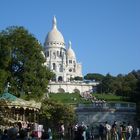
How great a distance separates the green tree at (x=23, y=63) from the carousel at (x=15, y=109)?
17448 millimetres

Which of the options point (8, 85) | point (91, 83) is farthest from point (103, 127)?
point (91, 83)

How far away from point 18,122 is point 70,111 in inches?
1323

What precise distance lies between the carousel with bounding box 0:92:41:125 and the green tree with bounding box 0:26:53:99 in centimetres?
1745

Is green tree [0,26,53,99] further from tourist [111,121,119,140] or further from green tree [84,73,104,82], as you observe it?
green tree [84,73,104,82]

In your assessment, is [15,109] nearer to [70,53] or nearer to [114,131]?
[114,131]

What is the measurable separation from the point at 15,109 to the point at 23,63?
22.7 meters

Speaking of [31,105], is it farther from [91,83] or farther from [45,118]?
[91,83]

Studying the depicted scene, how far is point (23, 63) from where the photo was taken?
2048 inches

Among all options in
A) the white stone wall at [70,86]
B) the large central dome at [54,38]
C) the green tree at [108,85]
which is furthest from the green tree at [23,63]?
the large central dome at [54,38]

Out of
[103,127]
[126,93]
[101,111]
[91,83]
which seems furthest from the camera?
[91,83]

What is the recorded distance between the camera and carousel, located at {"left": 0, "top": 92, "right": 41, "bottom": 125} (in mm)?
25953

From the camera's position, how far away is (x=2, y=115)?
25656 mm

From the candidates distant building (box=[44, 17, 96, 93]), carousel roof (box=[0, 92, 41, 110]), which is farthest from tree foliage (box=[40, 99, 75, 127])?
distant building (box=[44, 17, 96, 93])

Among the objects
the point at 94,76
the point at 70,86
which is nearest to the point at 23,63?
the point at 70,86
